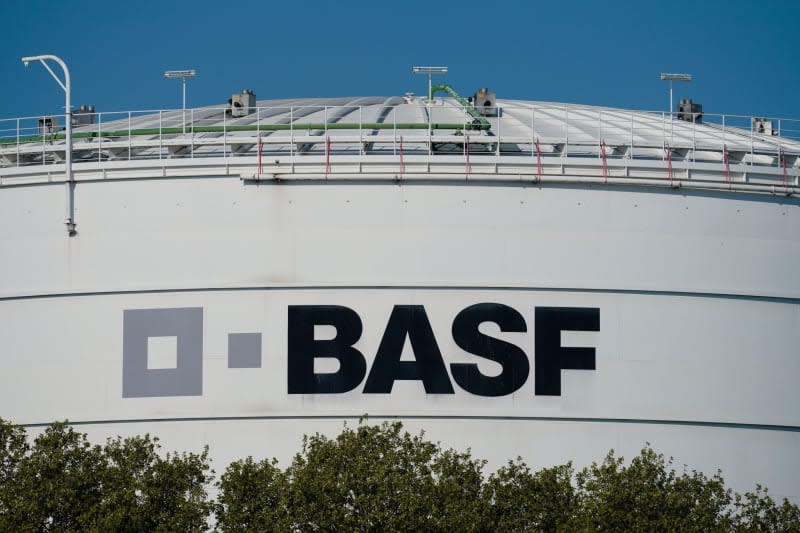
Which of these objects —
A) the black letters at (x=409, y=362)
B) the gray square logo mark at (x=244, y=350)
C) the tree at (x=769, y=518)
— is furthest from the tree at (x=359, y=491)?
the tree at (x=769, y=518)

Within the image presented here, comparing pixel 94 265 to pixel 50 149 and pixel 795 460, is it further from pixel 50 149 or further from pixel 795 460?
pixel 795 460

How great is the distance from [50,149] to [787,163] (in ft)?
60.6

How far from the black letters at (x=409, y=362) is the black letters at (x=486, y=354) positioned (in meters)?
0.41

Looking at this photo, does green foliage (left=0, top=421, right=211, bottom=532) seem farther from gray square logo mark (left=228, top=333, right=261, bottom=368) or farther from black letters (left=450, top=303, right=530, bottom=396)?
black letters (left=450, top=303, right=530, bottom=396)

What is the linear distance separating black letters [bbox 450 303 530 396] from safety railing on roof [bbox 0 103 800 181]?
3.71 meters

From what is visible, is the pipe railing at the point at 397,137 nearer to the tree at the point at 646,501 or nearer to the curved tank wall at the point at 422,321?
the curved tank wall at the point at 422,321

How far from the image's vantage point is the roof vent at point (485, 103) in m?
42.7

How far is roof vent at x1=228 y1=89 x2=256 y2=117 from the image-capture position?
44406mm

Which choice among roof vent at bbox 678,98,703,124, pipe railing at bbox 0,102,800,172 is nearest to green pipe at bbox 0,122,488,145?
pipe railing at bbox 0,102,800,172

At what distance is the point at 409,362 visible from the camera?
3584cm

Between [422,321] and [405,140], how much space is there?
4944 millimetres

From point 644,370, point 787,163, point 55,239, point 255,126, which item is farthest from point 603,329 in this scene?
point 55,239

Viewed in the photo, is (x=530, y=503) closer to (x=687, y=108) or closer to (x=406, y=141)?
(x=406, y=141)

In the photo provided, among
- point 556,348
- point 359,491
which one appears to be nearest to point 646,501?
point 556,348
